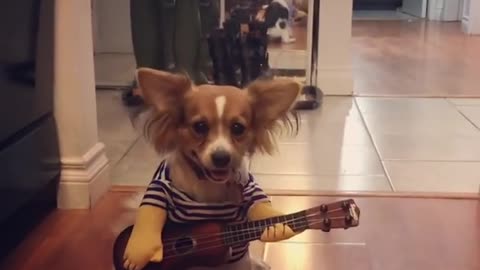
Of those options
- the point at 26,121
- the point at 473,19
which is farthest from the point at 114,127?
the point at 473,19

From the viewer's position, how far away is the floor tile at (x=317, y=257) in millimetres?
1475

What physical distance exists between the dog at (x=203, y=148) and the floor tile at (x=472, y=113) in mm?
1622

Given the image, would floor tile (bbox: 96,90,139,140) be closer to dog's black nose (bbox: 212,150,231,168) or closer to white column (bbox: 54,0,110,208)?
white column (bbox: 54,0,110,208)

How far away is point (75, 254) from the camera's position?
1529 mm

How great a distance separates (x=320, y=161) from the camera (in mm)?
2199

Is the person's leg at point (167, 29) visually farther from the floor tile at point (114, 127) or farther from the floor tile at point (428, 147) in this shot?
the floor tile at point (428, 147)

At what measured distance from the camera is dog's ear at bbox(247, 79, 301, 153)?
1223 mm

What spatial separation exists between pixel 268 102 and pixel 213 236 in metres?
0.25

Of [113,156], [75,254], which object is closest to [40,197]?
[75,254]

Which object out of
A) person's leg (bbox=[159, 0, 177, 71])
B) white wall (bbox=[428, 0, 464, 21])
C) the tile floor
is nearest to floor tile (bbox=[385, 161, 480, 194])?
the tile floor

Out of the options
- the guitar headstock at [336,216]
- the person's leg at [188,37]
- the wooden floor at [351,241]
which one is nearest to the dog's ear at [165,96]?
the guitar headstock at [336,216]

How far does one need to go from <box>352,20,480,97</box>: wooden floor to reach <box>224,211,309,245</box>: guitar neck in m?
2.14

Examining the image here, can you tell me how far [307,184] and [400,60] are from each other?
2457 mm

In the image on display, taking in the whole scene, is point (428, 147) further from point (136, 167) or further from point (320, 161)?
point (136, 167)
